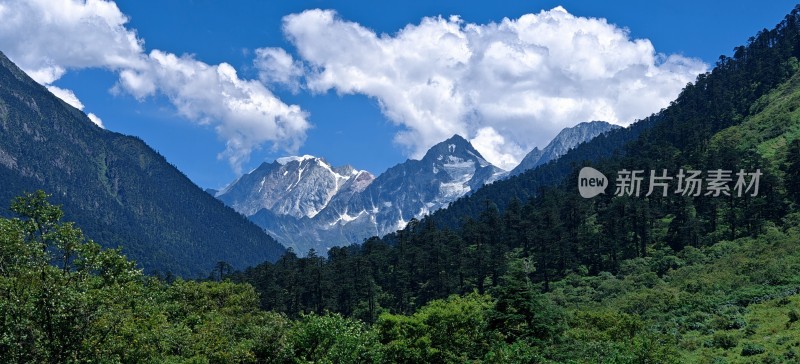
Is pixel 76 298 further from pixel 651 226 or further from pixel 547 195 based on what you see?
pixel 547 195

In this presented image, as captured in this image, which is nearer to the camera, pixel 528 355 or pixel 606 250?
pixel 528 355

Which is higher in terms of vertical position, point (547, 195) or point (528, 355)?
point (547, 195)

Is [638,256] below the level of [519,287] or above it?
above

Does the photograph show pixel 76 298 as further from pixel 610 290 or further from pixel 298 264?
pixel 298 264

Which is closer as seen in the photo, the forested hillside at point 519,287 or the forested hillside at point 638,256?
the forested hillside at point 519,287

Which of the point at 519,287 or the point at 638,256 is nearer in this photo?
the point at 519,287

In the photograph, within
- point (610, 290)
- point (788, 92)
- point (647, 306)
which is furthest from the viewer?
point (788, 92)

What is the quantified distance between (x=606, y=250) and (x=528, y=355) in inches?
3038

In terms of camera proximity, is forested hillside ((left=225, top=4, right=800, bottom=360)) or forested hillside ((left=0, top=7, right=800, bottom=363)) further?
forested hillside ((left=225, top=4, right=800, bottom=360))

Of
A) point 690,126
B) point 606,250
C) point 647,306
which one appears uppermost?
point 690,126

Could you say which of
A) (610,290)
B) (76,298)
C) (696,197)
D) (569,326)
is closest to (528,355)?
(569,326)

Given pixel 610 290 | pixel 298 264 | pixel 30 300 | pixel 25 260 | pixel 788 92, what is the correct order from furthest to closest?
pixel 788 92
pixel 298 264
pixel 610 290
pixel 25 260
pixel 30 300

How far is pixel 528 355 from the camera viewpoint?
45.3 metres

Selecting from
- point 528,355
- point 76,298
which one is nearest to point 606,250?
point 528,355
